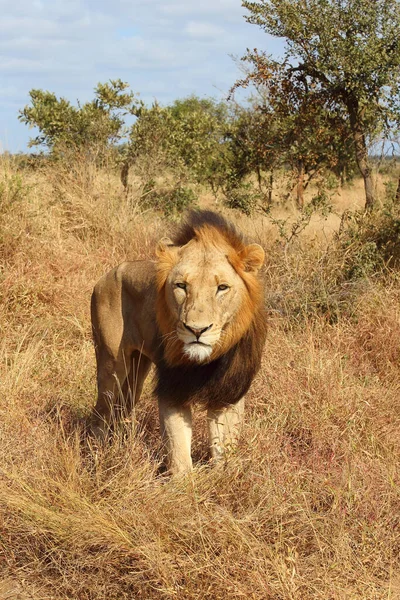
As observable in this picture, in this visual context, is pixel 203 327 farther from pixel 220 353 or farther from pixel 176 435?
pixel 176 435

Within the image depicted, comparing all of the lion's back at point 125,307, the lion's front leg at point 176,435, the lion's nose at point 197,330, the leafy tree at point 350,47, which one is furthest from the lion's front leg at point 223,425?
the leafy tree at point 350,47

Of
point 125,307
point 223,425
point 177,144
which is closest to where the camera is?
point 223,425

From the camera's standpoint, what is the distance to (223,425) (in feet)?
12.1

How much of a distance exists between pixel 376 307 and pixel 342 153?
319cm

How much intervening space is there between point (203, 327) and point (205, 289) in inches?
7.6

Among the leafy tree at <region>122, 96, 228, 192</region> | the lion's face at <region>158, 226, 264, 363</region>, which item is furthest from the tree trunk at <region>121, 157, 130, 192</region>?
the lion's face at <region>158, 226, 264, 363</region>

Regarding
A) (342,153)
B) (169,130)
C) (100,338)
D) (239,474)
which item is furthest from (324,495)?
(169,130)

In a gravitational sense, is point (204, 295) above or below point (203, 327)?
Result: above

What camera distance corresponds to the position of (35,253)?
7.30m

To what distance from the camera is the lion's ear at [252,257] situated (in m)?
3.41

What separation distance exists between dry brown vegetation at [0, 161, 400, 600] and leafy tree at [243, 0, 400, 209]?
2366 millimetres

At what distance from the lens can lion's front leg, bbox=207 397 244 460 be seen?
143 inches

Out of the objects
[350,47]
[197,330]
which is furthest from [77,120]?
[197,330]

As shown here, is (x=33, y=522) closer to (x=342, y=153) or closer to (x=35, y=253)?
(x=35, y=253)
